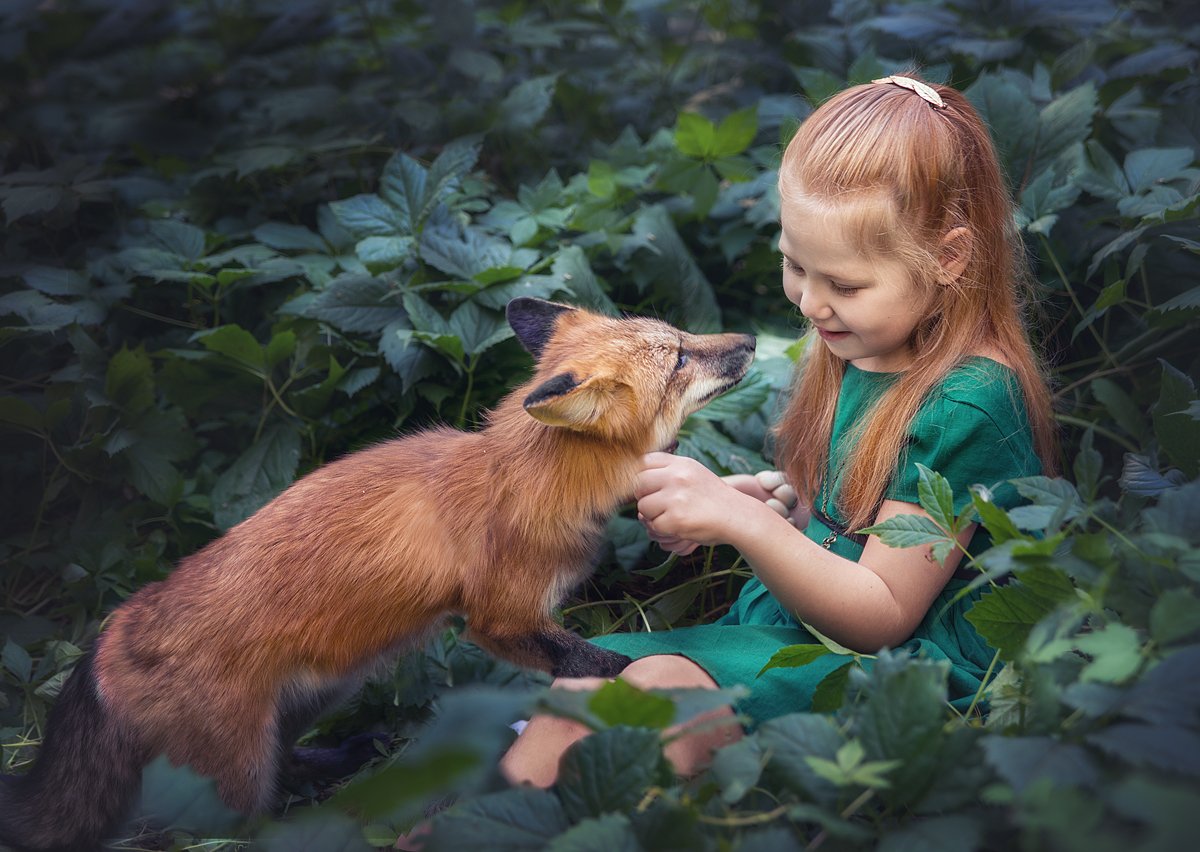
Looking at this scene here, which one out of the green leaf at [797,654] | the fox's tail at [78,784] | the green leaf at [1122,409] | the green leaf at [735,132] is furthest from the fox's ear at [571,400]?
the green leaf at [735,132]

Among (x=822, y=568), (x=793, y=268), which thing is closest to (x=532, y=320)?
(x=793, y=268)

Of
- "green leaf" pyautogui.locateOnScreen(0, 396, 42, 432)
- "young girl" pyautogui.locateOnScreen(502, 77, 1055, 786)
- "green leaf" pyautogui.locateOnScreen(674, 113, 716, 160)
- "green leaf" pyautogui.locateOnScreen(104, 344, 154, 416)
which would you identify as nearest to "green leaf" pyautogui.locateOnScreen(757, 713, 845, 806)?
"young girl" pyautogui.locateOnScreen(502, 77, 1055, 786)

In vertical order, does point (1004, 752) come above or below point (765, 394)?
above

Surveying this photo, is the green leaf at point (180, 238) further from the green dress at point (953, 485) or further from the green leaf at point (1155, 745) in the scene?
the green leaf at point (1155, 745)

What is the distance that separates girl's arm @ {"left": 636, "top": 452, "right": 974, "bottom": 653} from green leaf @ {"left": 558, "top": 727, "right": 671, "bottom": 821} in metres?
0.75

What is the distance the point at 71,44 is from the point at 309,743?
4025 millimetres

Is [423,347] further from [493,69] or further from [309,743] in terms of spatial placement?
[493,69]

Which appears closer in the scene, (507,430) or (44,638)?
(507,430)

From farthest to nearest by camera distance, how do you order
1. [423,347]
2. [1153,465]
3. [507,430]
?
[423,347]
[507,430]
[1153,465]

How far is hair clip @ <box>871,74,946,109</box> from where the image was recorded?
250cm

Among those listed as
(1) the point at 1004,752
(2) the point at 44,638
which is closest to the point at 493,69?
(2) the point at 44,638

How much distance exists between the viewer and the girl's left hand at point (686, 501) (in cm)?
238

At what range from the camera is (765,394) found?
340 centimetres

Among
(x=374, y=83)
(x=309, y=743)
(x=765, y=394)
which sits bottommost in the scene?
(x=309, y=743)
